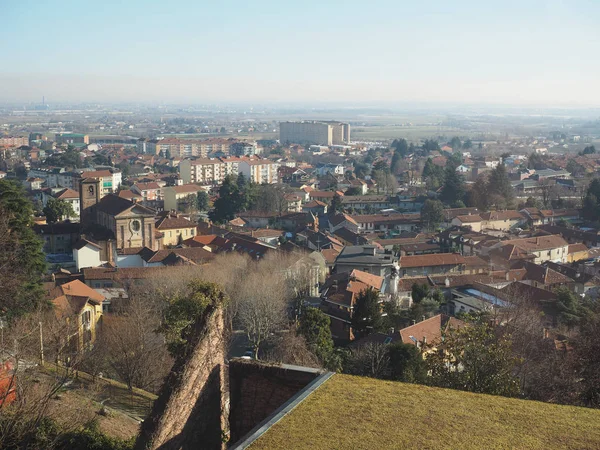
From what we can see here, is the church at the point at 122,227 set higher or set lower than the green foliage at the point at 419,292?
higher

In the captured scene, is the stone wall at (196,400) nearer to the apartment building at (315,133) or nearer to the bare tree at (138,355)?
the bare tree at (138,355)

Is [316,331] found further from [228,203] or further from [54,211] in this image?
[228,203]

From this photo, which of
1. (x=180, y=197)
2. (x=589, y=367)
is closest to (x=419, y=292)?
(x=589, y=367)

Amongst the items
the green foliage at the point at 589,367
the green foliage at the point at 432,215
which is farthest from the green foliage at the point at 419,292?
the green foliage at the point at 432,215

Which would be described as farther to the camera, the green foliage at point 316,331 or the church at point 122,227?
the church at point 122,227

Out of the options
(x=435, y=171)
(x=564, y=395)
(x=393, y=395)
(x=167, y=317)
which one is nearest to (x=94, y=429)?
(x=167, y=317)

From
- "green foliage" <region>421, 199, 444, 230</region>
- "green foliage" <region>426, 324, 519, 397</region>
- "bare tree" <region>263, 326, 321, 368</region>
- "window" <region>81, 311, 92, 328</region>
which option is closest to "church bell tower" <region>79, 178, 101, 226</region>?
"window" <region>81, 311, 92, 328</region>

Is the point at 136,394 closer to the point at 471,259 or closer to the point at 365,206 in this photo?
the point at 471,259
